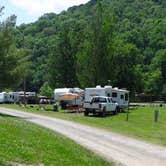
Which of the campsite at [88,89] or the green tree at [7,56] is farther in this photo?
the green tree at [7,56]

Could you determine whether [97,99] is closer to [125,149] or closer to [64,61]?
[125,149]

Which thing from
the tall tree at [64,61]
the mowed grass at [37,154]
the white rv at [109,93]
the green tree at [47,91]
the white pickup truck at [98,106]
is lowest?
the mowed grass at [37,154]

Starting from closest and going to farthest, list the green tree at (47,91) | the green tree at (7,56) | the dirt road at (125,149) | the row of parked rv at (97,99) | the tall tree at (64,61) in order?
the dirt road at (125,149), the green tree at (7,56), the row of parked rv at (97,99), the tall tree at (64,61), the green tree at (47,91)

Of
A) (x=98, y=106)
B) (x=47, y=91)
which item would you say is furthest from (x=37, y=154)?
(x=47, y=91)

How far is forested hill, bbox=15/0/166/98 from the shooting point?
7175 cm

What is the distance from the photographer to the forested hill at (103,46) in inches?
2825

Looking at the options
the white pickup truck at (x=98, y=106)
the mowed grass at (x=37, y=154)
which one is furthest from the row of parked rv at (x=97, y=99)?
the mowed grass at (x=37, y=154)

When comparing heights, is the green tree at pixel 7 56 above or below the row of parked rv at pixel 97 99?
above

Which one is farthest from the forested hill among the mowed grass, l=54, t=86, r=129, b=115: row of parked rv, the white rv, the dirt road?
the mowed grass

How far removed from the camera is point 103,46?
234ft

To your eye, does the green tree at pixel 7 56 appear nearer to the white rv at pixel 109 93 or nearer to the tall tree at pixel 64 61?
the white rv at pixel 109 93

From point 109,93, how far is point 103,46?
1919 cm

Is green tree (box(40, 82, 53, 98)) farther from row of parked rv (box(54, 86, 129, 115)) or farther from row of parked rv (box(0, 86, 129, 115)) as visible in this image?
row of parked rv (box(54, 86, 129, 115))

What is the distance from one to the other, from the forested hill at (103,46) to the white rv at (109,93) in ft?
22.6
